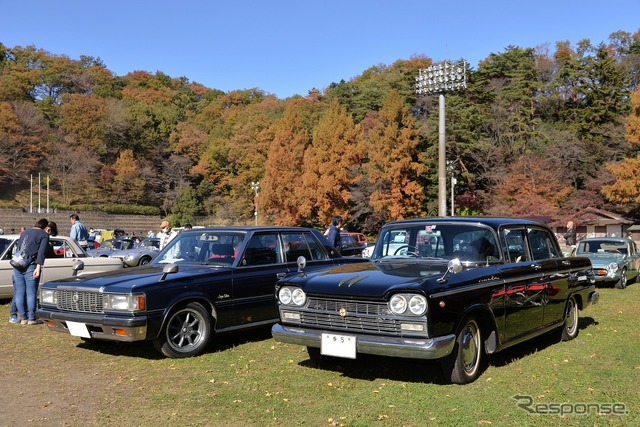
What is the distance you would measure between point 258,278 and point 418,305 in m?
3.07

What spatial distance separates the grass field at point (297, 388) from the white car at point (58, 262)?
3.50 meters

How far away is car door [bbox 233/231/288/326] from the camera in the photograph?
741 cm

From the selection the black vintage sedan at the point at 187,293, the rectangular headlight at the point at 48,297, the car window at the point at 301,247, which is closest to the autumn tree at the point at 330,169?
the car window at the point at 301,247

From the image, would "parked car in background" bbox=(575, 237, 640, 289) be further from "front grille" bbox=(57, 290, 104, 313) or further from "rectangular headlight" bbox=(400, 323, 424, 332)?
"front grille" bbox=(57, 290, 104, 313)

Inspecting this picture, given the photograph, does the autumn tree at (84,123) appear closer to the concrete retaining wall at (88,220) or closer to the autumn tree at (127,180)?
the autumn tree at (127,180)

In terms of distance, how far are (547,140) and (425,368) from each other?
148ft

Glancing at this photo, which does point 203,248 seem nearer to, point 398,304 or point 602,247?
point 398,304

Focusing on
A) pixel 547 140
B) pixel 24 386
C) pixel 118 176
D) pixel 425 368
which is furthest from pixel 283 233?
pixel 118 176

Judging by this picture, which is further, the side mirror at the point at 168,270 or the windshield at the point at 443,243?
the side mirror at the point at 168,270

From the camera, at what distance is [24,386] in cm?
582

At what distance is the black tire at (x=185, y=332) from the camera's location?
6.70 meters

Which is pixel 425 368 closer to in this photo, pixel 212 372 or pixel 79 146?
pixel 212 372

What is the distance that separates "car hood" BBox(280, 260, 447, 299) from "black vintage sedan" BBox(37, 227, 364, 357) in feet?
4.80

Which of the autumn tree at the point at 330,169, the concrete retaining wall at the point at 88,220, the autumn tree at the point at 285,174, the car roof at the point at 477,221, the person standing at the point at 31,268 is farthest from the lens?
the concrete retaining wall at the point at 88,220
